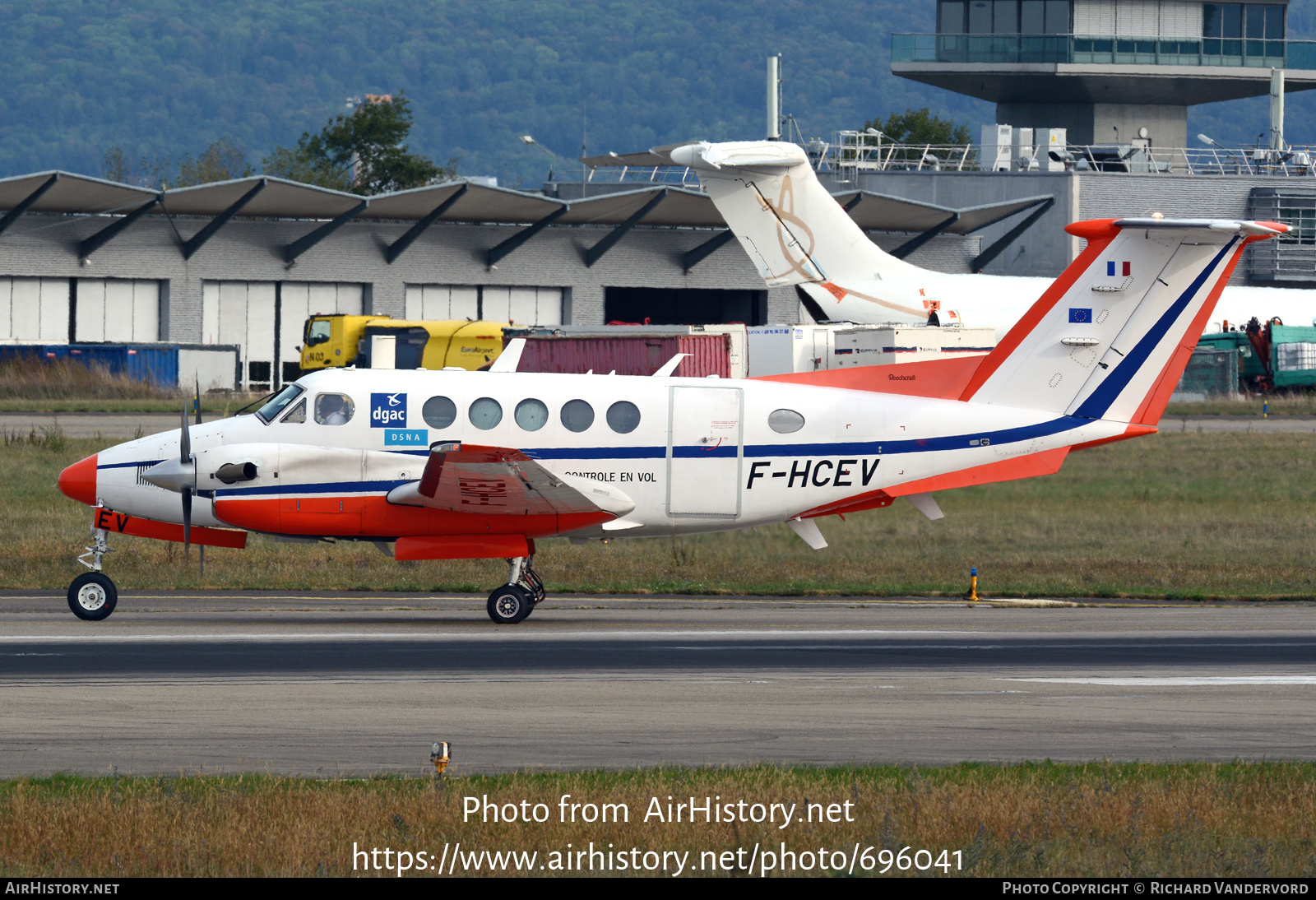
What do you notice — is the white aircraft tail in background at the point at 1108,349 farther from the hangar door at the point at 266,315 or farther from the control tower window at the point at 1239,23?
the control tower window at the point at 1239,23

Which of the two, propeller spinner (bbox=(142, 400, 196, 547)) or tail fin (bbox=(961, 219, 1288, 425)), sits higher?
tail fin (bbox=(961, 219, 1288, 425))

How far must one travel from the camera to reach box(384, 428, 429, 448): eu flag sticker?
63.4 ft

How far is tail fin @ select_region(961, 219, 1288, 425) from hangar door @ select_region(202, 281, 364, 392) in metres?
50.5

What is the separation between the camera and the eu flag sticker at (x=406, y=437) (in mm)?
19312

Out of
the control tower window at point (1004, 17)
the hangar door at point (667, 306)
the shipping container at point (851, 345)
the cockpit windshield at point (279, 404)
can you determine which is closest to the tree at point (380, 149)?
the hangar door at point (667, 306)

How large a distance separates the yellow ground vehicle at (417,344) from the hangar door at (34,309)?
13082mm

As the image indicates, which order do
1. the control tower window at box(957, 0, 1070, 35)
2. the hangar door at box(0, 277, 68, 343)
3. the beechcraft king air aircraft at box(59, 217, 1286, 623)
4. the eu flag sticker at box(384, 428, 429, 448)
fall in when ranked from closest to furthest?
the beechcraft king air aircraft at box(59, 217, 1286, 623)
the eu flag sticker at box(384, 428, 429, 448)
the hangar door at box(0, 277, 68, 343)
the control tower window at box(957, 0, 1070, 35)

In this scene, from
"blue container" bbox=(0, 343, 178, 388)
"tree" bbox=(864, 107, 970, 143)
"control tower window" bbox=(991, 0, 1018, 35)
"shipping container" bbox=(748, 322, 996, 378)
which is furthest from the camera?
"tree" bbox=(864, 107, 970, 143)

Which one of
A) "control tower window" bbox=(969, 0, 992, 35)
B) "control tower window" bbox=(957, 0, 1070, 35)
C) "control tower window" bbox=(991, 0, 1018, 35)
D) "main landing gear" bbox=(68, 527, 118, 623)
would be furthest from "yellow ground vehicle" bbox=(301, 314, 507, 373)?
"control tower window" bbox=(991, 0, 1018, 35)

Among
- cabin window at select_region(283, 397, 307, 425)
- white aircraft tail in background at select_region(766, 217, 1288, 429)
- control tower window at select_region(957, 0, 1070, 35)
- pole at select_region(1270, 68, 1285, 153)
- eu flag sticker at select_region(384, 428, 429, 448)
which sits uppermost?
control tower window at select_region(957, 0, 1070, 35)

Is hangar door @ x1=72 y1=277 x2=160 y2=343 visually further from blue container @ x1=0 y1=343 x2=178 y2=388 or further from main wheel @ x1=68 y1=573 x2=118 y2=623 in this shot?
main wheel @ x1=68 y1=573 x2=118 y2=623

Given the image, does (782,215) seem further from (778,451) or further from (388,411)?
(388,411)

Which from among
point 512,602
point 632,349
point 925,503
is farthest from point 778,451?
point 632,349

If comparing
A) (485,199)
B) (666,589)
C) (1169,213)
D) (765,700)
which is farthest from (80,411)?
(1169,213)
